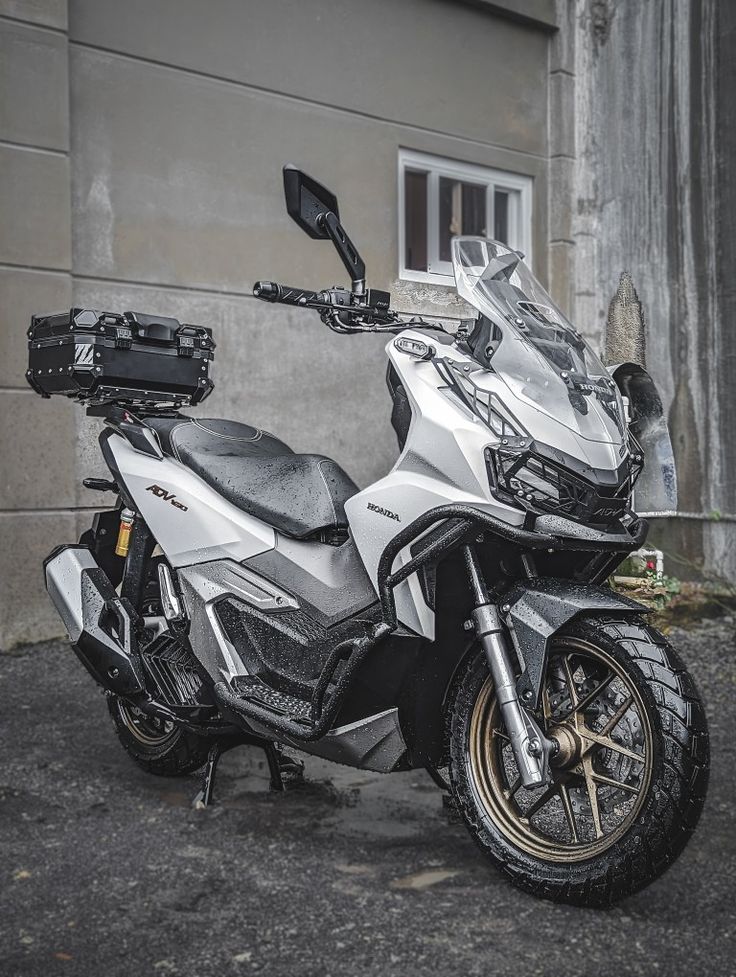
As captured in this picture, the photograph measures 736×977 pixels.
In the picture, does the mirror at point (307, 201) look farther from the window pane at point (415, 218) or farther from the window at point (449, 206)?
the window pane at point (415, 218)

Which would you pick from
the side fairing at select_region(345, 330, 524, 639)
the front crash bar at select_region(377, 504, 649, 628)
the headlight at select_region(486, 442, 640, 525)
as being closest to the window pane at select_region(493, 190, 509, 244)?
the side fairing at select_region(345, 330, 524, 639)

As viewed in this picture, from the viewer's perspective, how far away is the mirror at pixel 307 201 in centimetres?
284

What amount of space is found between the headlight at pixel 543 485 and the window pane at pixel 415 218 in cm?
453

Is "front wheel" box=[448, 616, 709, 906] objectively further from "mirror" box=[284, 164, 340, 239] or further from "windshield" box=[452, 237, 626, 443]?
"mirror" box=[284, 164, 340, 239]

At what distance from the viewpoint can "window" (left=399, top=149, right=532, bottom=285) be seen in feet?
22.8

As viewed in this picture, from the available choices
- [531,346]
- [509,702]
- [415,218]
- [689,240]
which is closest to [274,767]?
[509,702]

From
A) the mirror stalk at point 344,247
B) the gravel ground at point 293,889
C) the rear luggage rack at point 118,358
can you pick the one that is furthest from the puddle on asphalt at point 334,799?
the mirror stalk at point 344,247

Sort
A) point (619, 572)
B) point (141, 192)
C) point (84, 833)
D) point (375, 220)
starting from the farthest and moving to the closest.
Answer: point (375, 220) < point (141, 192) < point (619, 572) < point (84, 833)

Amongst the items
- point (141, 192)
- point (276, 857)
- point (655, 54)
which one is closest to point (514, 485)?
point (276, 857)

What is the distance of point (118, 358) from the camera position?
348cm

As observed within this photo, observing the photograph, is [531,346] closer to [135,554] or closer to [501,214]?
[135,554]

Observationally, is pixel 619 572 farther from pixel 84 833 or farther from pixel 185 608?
pixel 84 833

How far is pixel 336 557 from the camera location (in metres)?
3.04

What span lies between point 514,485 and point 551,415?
0.19 metres
